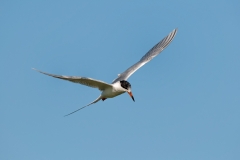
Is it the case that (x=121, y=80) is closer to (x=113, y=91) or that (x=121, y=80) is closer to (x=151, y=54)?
(x=113, y=91)

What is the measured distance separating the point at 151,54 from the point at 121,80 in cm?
322

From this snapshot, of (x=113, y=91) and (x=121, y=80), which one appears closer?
(x=113, y=91)

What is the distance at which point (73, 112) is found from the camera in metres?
14.0

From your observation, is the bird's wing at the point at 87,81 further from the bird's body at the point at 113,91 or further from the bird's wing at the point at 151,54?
the bird's wing at the point at 151,54

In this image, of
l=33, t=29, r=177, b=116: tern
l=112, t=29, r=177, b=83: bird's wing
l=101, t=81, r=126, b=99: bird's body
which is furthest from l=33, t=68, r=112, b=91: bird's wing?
l=112, t=29, r=177, b=83: bird's wing

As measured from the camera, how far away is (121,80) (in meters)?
Result: 15.6

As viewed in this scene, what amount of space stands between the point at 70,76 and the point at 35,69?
5.07 feet

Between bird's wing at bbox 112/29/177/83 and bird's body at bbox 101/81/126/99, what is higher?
bird's wing at bbox 112/29/177/83

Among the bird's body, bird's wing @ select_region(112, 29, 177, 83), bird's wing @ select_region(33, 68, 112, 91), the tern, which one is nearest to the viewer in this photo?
bird's wing @ select_region(33, 68, 112, 91)

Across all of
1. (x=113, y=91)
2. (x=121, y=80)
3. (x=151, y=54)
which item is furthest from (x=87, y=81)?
(x=151, y=54)

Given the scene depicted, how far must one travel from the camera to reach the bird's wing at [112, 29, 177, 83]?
17328mm

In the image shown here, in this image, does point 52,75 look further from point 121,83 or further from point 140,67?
point 140,67

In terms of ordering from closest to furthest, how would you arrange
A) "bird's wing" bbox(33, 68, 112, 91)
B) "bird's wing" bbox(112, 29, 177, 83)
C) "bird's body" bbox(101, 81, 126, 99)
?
"bird's wing" bbox(33, 68, 112, 91) < "bird's body" bbox(101, 81, 126, 99) < "bird's wing" bbox(112, 29, 177, 83)

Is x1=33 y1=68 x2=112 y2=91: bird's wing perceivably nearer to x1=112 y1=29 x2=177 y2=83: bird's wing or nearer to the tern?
the tern
